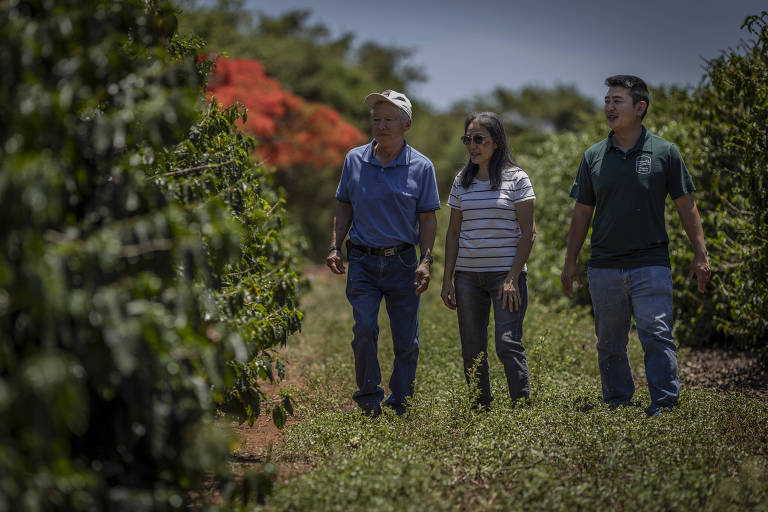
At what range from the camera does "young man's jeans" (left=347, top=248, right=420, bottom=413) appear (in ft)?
15.4

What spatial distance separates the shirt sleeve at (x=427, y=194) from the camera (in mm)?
4816

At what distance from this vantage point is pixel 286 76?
2273cm

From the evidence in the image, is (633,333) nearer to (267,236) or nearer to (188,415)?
(267,236)

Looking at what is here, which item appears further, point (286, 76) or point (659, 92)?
point (286, 76)

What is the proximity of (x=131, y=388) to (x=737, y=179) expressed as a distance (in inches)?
254

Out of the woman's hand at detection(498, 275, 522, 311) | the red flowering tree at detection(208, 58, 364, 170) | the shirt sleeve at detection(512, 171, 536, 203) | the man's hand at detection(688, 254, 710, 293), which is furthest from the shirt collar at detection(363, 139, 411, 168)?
the red flowering tree at detection(208, 58, 364, 170)


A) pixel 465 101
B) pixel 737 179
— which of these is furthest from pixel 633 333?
pixel 465 101

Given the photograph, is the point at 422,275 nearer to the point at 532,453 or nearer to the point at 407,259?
the point at 407,259

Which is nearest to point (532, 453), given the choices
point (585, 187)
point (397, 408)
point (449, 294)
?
point (397, 408)

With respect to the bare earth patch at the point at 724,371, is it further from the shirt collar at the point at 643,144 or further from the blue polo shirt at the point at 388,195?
the blue polo shirt at the point at 388,195

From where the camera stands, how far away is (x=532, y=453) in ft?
11.7

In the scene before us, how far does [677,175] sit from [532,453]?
2138 millimetres

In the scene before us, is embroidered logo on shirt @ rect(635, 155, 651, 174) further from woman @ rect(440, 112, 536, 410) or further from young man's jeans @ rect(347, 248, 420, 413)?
young man's jeans @ rect(347, 248, 420, 413)

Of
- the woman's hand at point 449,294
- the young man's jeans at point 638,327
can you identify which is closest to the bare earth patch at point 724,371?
the young man's jeans at point 638,327
